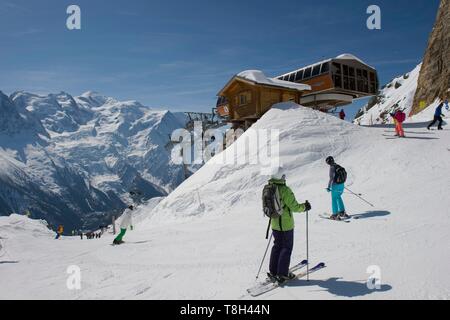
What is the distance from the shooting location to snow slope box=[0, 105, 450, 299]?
6262 millimetres

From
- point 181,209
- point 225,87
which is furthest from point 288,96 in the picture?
point 181,209

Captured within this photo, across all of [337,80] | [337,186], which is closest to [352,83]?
[337,80]

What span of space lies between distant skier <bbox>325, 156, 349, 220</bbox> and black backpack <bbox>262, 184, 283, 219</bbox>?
5.00 metres

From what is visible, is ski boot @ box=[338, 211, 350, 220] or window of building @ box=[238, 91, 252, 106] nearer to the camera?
ski boot @ box=[338, 211, 350, 220]

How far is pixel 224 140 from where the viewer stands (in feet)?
101

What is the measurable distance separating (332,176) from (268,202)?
5.13m

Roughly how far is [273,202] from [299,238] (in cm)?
358

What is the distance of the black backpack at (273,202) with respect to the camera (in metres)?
6.09

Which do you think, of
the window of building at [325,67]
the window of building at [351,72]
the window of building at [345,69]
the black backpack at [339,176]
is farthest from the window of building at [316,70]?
the black backpack at [339,176]

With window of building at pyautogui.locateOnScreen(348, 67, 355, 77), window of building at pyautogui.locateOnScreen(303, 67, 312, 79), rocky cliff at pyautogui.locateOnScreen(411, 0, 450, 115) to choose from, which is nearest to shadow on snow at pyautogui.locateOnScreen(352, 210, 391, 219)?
window of building at pyautogui.locateOnScreen(303, 67, 312, 79)

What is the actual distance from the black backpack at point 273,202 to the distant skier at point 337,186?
5.00 meters

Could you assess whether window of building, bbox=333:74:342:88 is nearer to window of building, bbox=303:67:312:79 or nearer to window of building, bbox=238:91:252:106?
window of building, bbox=303:67:312:79

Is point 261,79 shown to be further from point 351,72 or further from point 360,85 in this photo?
point 360,85

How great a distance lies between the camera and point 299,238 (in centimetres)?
925
